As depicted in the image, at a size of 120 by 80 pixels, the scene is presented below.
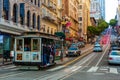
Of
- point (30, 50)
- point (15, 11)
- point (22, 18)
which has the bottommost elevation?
point (30, 50)

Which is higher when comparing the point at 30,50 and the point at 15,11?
the point at 15,11

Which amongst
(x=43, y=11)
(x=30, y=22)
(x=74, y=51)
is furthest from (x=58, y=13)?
(x=74, y=51)

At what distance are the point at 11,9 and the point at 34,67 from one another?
23382 mm

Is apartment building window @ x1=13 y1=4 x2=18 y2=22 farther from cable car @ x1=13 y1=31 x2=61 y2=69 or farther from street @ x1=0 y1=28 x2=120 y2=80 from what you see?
cable car @ x1=13 y1=31 x2=61 y2=69

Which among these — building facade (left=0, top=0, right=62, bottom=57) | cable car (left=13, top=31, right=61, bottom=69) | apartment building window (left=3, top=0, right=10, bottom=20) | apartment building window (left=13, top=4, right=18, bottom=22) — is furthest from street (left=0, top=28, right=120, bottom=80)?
apartment building window (left=13, top=4, right=18, bottom=22)

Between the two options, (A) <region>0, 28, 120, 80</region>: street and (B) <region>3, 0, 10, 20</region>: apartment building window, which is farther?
(B) <region>3, 0, 10, 20</region>: apartment building window

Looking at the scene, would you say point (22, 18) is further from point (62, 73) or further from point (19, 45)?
point (62, 73)

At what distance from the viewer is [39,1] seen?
61.5m

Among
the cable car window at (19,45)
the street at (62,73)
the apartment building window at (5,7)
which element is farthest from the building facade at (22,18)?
the street at (62,73)

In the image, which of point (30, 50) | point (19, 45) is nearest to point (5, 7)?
point (19, 45)

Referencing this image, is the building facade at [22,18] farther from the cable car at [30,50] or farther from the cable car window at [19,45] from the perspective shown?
the cable car at [30,50]

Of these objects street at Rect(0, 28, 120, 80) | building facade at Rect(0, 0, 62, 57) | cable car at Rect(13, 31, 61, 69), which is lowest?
street at Rect(0, 28, 120, 80)

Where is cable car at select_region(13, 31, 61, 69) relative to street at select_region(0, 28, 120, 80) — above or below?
above

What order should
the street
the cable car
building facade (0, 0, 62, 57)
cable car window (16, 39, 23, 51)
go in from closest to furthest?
the street, the cable car, cable car window (16, 39, 23, 51), building facade (0, 0, 62, 57)
